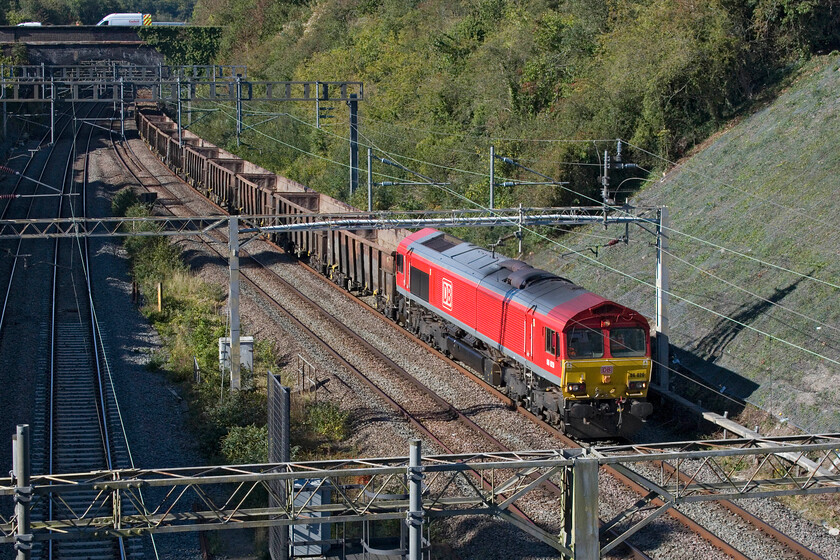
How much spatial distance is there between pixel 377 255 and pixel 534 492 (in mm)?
13429

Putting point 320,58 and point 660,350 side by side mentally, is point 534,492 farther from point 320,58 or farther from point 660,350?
point 320,58

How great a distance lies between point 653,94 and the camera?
3366 cm

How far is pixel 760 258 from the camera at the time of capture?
23688 millimetres

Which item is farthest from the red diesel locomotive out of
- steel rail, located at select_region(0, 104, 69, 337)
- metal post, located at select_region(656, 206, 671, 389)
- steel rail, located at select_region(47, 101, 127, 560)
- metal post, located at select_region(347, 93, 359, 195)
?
metal post, located at select_region(347, 93, 359, 195)

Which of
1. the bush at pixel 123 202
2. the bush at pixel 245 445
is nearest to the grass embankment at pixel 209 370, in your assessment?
the bush at pixel 245 445

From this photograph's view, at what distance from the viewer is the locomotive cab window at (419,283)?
79.9 ft

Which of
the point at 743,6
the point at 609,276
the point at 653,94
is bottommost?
the point at 609,276

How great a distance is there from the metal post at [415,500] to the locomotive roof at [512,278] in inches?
298

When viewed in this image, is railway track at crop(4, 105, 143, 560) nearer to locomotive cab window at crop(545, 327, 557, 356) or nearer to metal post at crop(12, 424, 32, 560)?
metal post at crop(12, 424, 32, 560)

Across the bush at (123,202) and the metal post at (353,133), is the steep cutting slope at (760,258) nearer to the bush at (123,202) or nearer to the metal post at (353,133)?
the metal post at (353,133)

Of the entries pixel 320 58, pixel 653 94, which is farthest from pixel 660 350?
pixel 320 58

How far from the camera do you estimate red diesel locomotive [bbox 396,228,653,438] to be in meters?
17.7

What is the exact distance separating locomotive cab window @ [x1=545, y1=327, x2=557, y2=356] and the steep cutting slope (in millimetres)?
4654

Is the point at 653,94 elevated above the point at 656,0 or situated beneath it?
situated beneath
